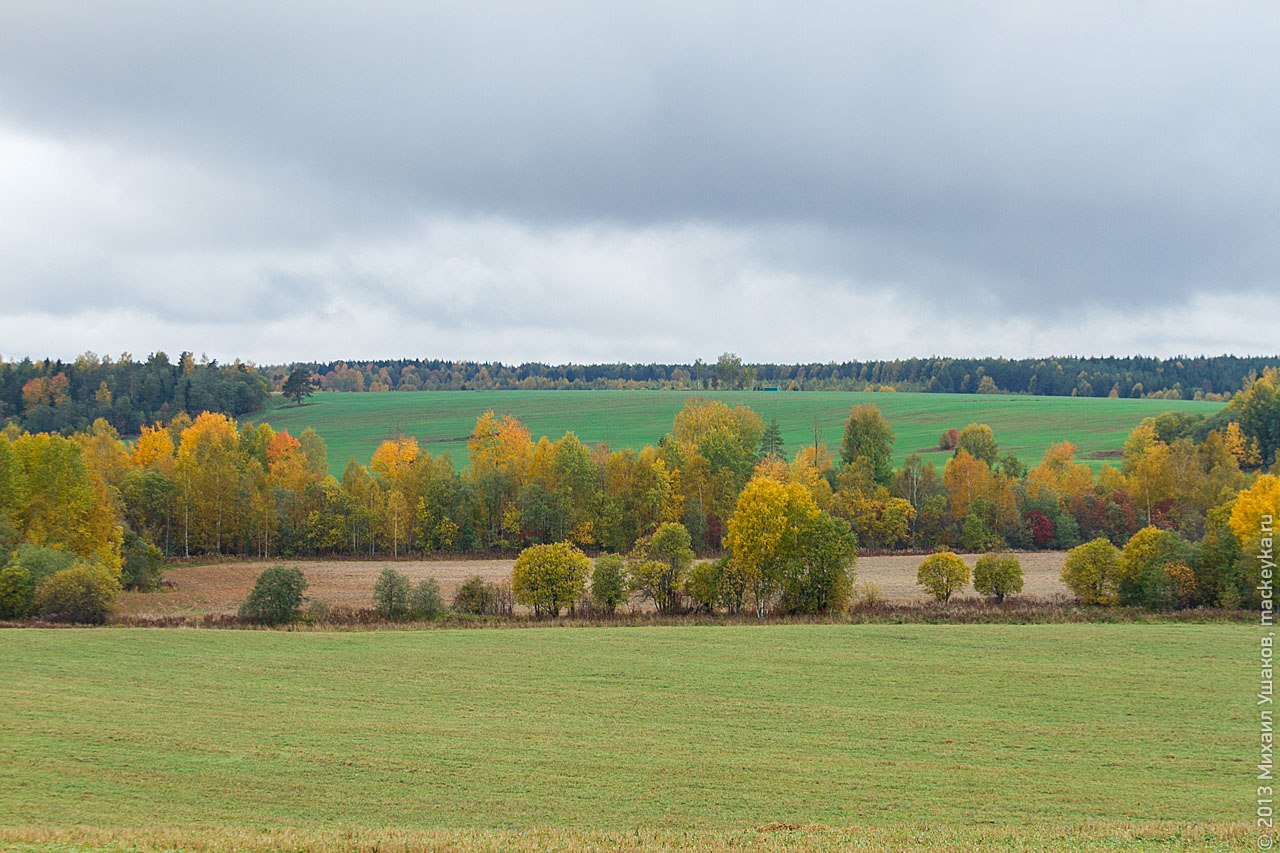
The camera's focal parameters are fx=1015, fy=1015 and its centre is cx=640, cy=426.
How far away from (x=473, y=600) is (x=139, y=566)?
2966 cm

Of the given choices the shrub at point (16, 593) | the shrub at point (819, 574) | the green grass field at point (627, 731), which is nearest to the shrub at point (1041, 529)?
the shrub at point (819, 574)

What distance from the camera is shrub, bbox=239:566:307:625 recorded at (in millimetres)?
56969

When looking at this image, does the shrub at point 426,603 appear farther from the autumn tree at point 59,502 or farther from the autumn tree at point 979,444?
the autumn tree at point 979,444

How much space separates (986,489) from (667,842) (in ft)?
273

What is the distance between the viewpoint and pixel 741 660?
4419 cm

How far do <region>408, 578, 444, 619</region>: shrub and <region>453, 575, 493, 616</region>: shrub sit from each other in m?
1.71

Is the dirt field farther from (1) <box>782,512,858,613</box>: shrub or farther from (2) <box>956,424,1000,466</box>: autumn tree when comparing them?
(2) <box>956,424,1000,466</box>: autumn tree

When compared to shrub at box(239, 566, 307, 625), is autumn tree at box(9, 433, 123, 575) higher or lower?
higher

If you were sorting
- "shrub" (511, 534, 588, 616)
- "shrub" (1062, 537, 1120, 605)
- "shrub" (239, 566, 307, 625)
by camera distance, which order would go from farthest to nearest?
"shrub" (511, 534, 588, 616)
"shrub" (1062, 537, 1120, 605)
"shrub" (239, 566, 307, 625)

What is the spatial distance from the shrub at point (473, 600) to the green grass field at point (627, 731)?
9.41m

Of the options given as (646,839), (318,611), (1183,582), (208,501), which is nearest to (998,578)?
(1183,582)

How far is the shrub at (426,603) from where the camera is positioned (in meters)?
58.1

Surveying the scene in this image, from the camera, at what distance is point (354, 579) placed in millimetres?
78625

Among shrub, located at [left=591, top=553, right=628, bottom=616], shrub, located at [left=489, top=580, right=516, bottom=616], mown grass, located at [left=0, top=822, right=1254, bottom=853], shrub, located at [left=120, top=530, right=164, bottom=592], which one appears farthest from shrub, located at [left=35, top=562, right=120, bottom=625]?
mown grass, located at [left=0, top=822, right=1254, bottom=853]
